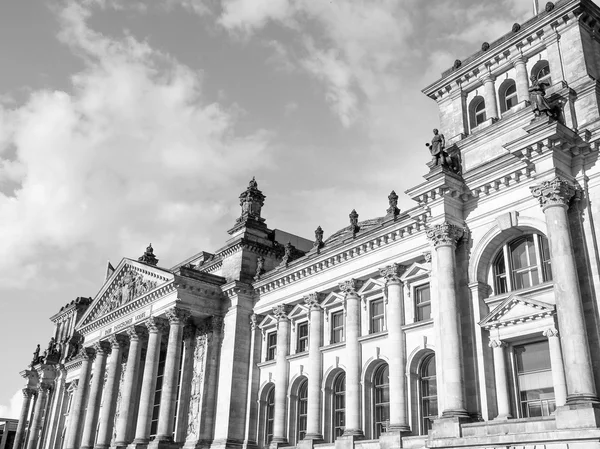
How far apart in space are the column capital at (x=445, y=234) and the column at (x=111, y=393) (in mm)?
25693

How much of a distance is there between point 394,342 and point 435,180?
7.79m

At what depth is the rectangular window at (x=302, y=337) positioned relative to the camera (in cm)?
3478

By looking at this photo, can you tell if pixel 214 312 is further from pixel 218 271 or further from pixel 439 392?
pixel 439 392

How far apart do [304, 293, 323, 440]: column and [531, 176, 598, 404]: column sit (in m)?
14.4

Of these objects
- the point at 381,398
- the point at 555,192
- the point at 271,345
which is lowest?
the point at 381,398

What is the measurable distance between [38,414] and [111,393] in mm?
21111

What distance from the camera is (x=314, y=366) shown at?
105 ft

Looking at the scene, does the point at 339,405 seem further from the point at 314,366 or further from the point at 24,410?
the point at 24,410

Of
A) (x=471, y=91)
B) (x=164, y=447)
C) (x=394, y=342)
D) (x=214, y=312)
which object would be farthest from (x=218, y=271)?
(x=471, y=91)

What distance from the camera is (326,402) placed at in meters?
31.7

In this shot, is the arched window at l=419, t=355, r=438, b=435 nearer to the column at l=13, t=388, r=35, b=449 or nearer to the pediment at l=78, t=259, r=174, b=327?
the pediment at l=78, t=259, r=174, b=327

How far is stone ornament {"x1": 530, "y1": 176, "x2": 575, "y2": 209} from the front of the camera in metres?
21.3

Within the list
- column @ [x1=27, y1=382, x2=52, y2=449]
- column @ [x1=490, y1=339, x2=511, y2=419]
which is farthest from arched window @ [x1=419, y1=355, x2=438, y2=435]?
column @ [x1=27, y1=382, x2=52, y2=449]

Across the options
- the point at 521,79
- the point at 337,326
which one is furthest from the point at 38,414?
the point at 521,79
